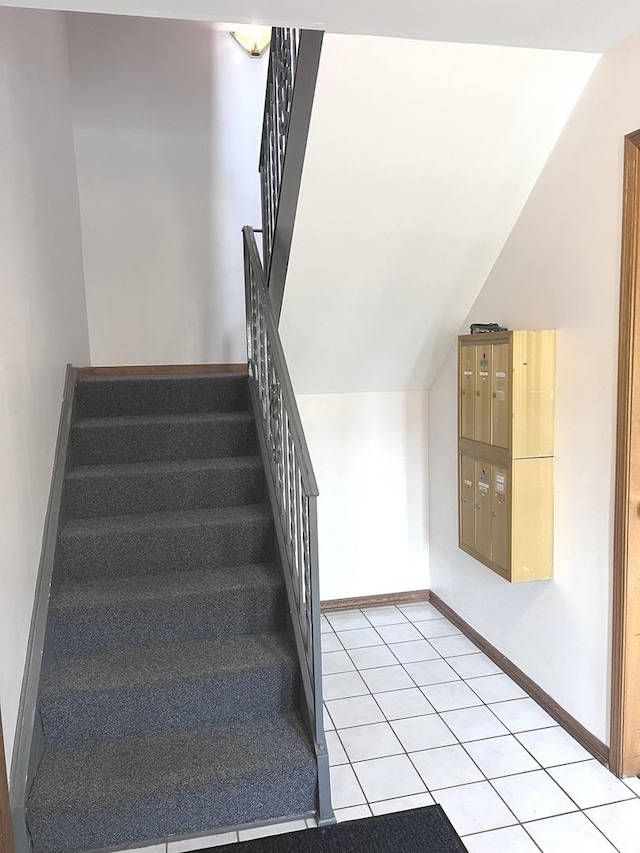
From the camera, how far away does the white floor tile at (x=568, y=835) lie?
6.91 ft

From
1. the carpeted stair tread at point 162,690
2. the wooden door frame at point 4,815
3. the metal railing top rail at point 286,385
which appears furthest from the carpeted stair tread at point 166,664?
the metal railing top rail at point 286,385

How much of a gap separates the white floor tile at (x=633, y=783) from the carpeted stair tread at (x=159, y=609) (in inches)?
57.5

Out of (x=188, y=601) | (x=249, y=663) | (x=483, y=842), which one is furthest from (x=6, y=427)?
(x=483, y=842)

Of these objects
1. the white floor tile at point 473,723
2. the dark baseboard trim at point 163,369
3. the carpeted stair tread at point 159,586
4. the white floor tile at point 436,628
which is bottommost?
the white floor tile at point 473,723

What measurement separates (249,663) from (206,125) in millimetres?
3556

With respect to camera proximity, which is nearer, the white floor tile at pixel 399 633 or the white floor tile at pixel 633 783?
the white floor tile at pixel 633 783

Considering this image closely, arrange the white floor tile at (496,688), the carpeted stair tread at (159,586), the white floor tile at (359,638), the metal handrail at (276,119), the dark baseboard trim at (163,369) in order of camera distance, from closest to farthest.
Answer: the carpeted stair tread at (159,586) < the metal handrail at (276,119) < the white floor tile at (496,688) < the white floor tile at (359,638) < the dark baseboard trim at (163,369)

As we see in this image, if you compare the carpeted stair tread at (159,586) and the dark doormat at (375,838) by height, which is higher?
the carpeted stair tread at (159,586)

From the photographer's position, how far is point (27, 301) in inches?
103

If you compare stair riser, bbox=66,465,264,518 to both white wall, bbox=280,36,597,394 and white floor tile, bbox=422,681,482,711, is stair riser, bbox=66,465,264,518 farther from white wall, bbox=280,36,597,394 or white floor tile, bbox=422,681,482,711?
white floor tile, bbox=422,681,482,711

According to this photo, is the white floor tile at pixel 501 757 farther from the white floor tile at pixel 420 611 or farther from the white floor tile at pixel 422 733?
the white floor tile at pixel 420 611

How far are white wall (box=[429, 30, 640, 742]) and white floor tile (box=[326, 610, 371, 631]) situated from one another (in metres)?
1.01

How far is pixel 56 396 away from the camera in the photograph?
3123 mm

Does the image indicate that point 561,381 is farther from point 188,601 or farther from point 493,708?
point 188,601
